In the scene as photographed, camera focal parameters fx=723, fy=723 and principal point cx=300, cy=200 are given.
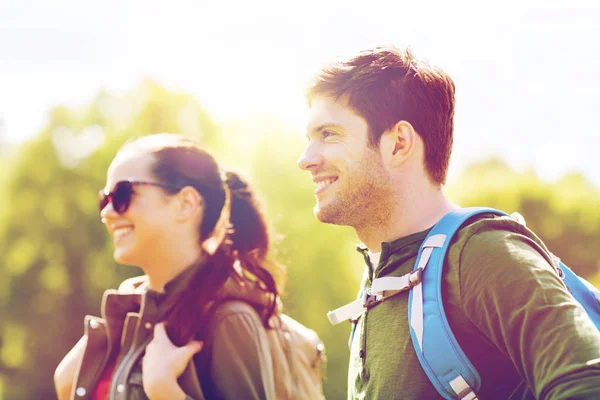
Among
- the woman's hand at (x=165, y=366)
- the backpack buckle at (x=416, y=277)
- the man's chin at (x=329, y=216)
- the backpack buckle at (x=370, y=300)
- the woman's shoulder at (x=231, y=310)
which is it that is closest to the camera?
the backpack buckle at (x=416, y=277)

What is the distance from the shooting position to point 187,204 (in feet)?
13.2

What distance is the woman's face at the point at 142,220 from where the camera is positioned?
390cm

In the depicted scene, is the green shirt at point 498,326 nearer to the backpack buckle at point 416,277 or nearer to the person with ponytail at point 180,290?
Answer: the backpack buckle at point 416,277

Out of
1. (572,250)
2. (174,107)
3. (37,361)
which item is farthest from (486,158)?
(37,361)

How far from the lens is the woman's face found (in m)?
3.90

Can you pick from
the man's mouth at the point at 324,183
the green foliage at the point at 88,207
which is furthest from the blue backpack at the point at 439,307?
the green foliage at the point at 88,207

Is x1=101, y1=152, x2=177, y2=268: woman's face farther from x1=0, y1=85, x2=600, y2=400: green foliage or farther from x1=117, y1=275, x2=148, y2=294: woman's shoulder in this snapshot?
x1=0, y1=85, x2=600, y2=400: green foliage

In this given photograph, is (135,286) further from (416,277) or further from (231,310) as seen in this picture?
(416,277)

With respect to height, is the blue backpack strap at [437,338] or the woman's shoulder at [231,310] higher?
the blue backpack strap at [437,338]

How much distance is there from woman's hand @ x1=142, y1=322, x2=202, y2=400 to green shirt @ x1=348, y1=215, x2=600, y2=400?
120cm

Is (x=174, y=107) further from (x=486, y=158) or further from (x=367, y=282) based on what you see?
(x=486, y=158)

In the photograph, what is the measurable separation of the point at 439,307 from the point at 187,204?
217cm

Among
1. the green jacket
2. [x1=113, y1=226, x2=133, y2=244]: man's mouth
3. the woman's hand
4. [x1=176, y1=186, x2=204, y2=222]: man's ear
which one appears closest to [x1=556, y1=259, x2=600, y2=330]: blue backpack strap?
the green jacket

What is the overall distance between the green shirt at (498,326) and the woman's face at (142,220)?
173cm
